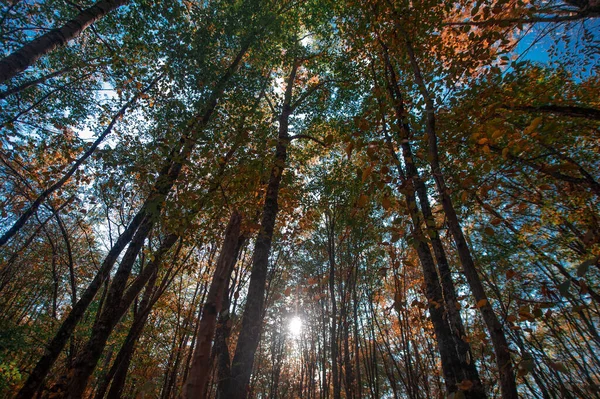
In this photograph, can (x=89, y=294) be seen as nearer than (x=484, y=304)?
No

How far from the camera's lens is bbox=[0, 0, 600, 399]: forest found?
2.29m

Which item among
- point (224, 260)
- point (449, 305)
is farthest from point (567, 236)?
point (224, 260)

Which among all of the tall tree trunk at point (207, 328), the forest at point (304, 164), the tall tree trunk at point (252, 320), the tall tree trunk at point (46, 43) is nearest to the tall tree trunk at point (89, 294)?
the forest at point (304, 164)

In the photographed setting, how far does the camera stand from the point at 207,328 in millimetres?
1750

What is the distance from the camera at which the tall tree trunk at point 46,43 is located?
311 cm

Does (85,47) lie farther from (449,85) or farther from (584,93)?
(584,93)

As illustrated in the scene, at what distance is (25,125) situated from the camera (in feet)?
22.9

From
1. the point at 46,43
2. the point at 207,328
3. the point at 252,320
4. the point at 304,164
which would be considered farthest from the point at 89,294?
the point at 304,164

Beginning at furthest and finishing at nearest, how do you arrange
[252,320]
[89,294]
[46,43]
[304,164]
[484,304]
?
[304,164] < [89,294] < [252,320] < [46,43] < [484,304]

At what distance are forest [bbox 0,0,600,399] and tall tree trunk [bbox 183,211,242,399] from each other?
0.01 meters

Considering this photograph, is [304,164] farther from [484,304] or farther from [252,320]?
[484,304]

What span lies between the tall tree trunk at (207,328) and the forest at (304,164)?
12mm

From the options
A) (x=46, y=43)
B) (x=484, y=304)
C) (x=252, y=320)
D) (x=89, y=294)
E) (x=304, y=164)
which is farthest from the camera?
(x=304, y=164)

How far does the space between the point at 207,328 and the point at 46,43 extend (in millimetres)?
4610
